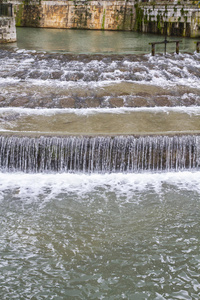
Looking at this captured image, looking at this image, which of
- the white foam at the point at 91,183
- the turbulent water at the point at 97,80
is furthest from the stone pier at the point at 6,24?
the white foam at the point at 91,183

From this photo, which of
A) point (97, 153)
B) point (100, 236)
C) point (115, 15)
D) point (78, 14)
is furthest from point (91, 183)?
point (78, 14)

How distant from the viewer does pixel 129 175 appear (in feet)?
21.7

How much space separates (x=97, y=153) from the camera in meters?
6.66

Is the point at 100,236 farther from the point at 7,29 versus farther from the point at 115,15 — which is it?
the point at 115,15

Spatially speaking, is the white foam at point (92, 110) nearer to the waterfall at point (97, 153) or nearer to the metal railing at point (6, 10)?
the waterfall at point (97, 153)

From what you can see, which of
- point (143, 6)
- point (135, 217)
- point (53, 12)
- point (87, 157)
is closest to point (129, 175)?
point (87, 157)

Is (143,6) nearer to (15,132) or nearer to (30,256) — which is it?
(15,132)

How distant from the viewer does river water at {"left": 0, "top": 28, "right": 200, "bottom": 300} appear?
13.9 feet

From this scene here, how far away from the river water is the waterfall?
3cm

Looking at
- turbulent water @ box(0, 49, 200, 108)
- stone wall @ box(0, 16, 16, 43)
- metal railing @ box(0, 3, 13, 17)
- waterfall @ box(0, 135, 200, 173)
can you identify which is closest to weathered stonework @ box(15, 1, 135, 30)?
stone wall @ box(0, 16, 16, 43)

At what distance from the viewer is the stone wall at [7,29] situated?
1505 centimetres

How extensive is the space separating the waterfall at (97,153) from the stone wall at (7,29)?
9.53 m

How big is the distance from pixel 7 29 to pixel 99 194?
36.8ft

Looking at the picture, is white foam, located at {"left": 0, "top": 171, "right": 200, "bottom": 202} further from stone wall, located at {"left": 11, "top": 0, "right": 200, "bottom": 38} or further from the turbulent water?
stone wall, located at {"left": 11, "top": 0, "right": 200, "bottom": 38}
